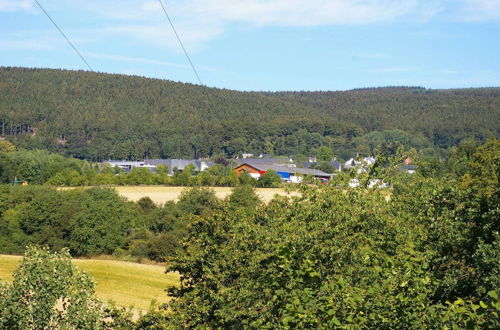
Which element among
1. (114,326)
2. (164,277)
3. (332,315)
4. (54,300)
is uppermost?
(332,315)

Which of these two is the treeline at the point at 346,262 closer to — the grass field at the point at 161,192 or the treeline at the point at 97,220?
the treeline at the point at 97,220

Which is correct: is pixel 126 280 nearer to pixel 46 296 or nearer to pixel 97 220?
pixel 97 220

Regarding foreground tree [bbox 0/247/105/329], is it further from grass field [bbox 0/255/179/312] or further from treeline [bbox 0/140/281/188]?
treeline [bbox 0/140/281/188]

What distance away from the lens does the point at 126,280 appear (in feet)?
145

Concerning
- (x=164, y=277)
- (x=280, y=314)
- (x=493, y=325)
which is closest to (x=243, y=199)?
(x=164, y=277)

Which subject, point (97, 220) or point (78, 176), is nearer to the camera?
point (97, 220)

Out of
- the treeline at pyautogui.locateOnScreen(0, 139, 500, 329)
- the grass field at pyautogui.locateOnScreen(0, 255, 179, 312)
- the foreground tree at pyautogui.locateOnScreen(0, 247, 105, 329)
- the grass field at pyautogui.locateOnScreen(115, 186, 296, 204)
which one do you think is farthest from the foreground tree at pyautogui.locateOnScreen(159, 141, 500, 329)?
the grass field at pyautogui.locateOnScreen(115, 186, 296, 204)

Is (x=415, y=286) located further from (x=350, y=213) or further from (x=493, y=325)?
(x=350, y=213)

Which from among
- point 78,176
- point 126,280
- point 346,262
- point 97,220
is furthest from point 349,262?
point 78,176

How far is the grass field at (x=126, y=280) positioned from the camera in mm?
38719

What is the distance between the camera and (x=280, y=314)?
1381 centimetres

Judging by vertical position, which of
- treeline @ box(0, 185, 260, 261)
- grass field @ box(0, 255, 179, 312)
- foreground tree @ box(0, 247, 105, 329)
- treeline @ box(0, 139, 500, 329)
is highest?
treeline @ box(0, 139, 500, 329)

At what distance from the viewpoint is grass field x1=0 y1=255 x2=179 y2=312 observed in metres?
38.7

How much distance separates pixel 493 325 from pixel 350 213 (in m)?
8.67
